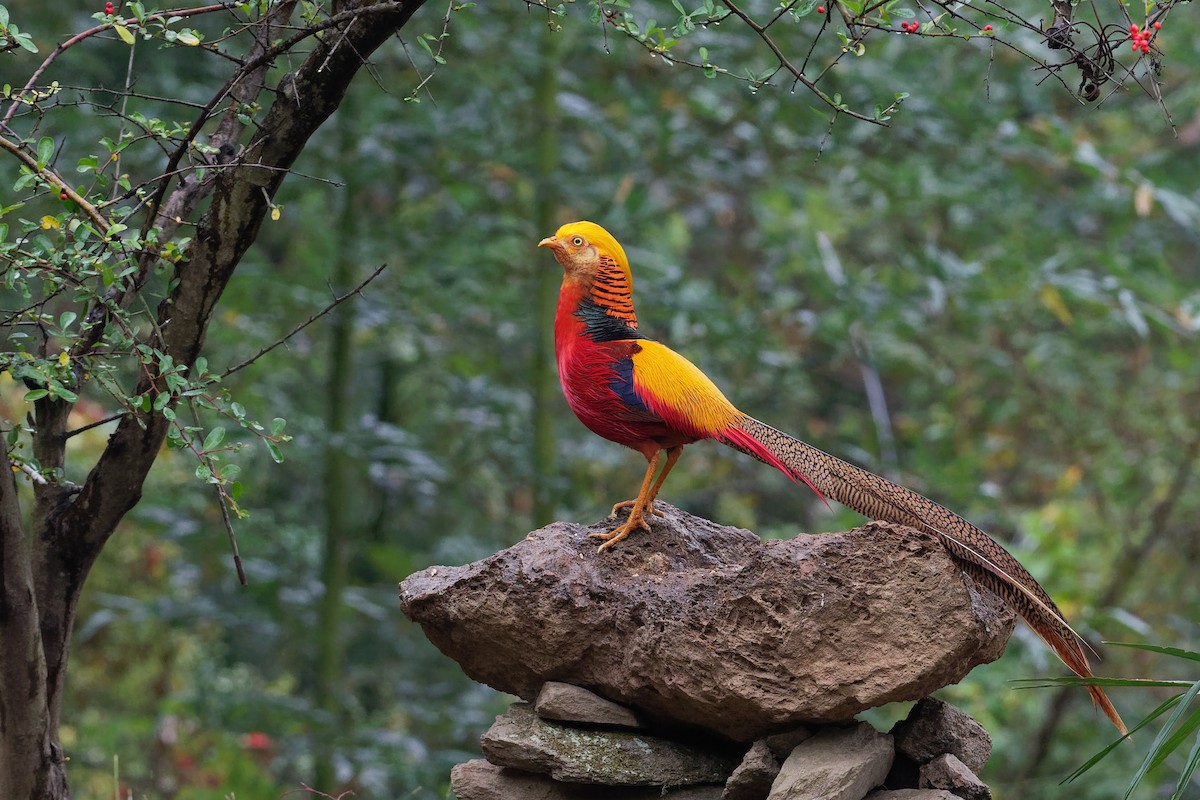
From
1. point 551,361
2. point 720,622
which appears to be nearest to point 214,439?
point 720,622

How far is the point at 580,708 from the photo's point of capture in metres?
3.20

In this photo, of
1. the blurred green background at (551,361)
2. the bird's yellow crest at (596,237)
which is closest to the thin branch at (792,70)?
the bird's yellow crest at (596,237)

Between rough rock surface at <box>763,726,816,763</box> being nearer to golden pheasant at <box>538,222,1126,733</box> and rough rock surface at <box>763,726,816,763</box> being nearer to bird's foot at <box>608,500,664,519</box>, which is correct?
golden pheasant at <box>538,222,1126,733</box>

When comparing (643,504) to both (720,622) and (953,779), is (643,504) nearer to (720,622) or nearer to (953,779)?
(720,622)

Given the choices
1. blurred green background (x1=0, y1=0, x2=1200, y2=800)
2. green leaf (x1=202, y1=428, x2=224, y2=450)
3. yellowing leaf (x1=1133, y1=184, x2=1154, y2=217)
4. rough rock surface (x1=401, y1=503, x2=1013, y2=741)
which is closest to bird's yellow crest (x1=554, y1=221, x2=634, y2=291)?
rough rock surface (x1=401, y1=503, x2=1013, y2=741)

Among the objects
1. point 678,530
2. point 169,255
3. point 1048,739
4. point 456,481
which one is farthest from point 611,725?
point 1048,739

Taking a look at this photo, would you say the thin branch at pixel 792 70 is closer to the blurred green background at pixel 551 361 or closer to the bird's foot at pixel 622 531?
the bird's foot at pixel 622 531

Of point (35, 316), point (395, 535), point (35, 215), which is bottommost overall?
point (395, 535)

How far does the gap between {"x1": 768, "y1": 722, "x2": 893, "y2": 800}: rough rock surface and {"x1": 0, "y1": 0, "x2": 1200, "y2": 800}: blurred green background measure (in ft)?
10.1

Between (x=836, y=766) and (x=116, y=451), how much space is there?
195cm

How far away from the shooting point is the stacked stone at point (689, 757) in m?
2.96

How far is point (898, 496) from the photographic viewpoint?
3039mm

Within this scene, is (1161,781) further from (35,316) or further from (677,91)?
(35,316)

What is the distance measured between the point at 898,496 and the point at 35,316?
2046mm
